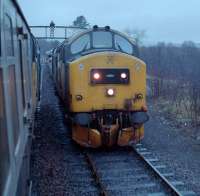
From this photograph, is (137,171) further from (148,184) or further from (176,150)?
(176,150)

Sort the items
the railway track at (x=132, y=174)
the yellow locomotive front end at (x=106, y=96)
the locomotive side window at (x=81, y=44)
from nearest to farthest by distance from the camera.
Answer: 1. the railway track at (x=132, y=174)
2. the yellow locomotive front end at (x=106, y=96)
3. the locomotive side window at (x=81, y=44)

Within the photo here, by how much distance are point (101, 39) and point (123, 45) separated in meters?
0.62

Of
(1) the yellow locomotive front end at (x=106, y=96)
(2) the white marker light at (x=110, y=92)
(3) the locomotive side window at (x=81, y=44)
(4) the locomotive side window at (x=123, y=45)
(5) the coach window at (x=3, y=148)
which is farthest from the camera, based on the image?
(4) the locomotive side window at (x=123, y=45)

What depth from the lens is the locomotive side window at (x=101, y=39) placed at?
10.2 meters

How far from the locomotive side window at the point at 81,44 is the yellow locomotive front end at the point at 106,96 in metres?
1.13

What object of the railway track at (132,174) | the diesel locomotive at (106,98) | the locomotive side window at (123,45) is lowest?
the railway track at (132,174)

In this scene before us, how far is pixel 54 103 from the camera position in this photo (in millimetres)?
20109

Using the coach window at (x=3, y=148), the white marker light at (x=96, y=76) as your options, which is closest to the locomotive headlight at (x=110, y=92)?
the white marker light at (x=96, y=76)

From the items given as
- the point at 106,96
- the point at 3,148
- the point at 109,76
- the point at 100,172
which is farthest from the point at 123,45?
the point at 3,148

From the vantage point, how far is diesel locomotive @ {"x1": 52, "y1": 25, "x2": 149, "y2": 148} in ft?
30.1

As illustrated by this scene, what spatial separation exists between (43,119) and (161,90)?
7.63m

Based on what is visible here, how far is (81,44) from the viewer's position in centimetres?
1025

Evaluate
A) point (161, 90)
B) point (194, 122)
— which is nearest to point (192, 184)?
point (194, 122)

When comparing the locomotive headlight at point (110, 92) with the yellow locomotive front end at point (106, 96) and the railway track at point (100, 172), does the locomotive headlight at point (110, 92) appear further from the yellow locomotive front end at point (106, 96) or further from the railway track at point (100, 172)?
the railway track at point (100, 172)
